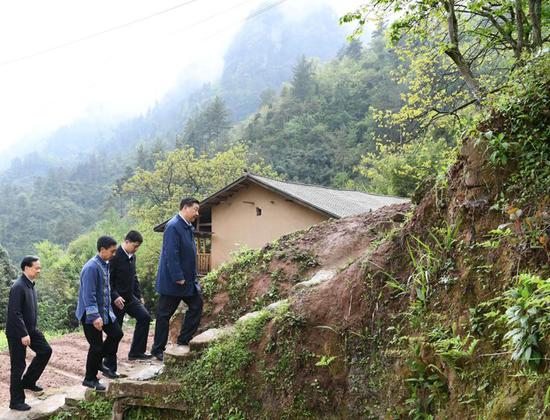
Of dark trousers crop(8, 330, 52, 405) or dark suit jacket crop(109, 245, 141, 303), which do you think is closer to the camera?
dark trousers crop(8, 330, 52, 405)

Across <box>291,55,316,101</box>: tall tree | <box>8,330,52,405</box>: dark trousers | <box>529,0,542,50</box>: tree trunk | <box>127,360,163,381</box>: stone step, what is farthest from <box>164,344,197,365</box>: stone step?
<box>291,55,316,101</box>: tall tree

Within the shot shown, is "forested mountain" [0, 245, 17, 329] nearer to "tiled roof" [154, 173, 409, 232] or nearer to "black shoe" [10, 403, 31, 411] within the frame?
"tiled roof" [154, 173, 409, 232]

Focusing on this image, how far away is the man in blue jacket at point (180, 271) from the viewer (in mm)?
6121

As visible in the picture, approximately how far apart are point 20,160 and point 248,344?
5547 inches

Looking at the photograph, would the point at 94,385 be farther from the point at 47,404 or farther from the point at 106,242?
the point at 106,242

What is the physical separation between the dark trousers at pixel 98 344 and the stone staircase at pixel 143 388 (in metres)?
0.27

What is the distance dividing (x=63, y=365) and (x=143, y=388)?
23.2ft

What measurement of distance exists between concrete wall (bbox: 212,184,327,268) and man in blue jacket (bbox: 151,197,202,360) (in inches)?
476

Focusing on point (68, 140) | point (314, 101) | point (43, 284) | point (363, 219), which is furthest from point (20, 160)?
point (363, 219)

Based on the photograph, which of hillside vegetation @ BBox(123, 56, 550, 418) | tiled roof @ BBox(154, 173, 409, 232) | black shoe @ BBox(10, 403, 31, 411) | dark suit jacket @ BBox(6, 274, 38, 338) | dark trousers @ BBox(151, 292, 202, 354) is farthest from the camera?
tiled roof @ BBox(154, 173, 409, 232)

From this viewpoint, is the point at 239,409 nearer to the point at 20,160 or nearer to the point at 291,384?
the point at 291,384

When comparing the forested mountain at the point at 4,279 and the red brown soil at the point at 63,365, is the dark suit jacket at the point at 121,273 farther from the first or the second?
the forested mountain at the point at 4,279

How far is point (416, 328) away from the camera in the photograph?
4020 millimetres

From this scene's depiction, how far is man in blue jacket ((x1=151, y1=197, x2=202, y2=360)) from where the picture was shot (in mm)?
6121
